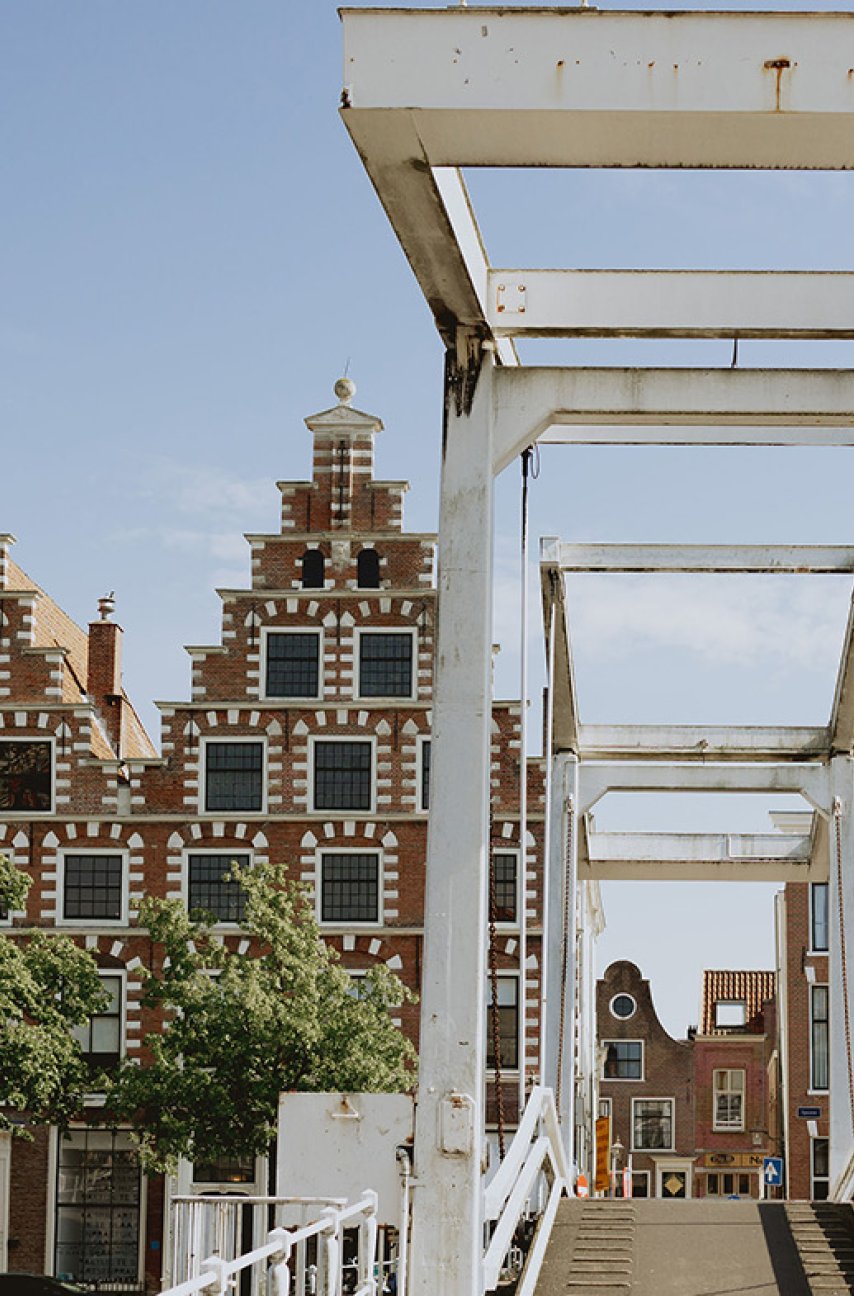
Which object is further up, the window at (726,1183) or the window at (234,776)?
the window at (234,776)

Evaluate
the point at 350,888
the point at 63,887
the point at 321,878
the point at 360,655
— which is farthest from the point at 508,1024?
the point at 63,887

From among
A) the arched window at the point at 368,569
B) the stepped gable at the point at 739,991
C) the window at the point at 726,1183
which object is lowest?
the window at the point at 726,1183

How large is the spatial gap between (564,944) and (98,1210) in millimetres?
20666

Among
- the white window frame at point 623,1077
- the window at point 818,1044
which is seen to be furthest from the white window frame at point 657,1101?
the window at point 818,1044

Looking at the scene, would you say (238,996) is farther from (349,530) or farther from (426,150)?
(426,150)

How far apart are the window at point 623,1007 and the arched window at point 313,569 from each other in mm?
23248

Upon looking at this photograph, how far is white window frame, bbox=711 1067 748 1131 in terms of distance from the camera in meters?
55.3

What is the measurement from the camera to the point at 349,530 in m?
37.4

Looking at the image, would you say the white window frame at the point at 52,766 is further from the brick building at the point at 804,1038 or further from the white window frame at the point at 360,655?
the brick building at the point at 804,1038

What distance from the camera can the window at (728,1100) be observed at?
55.3m

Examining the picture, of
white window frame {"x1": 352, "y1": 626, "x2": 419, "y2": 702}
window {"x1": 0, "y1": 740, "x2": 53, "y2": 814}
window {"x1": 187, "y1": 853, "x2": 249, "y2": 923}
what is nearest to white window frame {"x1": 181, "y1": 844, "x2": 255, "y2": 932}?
window {"x1": 187, "y1": 853, "x2": 249, "y2": 923}

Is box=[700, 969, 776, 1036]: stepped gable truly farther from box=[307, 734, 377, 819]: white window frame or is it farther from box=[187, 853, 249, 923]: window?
box=[187, 853, 249, 923]: window

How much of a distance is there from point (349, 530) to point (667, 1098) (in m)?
24.1

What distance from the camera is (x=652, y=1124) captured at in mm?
55281
